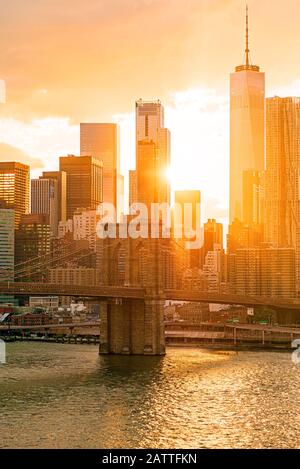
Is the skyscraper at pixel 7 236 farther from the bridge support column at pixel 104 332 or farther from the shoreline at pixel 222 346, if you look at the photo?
the bridge support column at pixel 104 332

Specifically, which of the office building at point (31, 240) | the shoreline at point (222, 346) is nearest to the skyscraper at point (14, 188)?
the office building at point (31, 240)

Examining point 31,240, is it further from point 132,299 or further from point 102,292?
point 102,292

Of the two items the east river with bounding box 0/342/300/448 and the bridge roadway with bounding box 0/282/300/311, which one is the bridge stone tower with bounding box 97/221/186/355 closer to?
the bridge roadway with bounding box 0/282/300/311

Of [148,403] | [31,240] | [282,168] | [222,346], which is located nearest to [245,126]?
[282,168]

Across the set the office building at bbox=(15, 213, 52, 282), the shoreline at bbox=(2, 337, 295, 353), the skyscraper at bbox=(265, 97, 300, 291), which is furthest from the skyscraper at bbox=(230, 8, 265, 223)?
the shoreline at bbox=(2, 337, 295, 353)

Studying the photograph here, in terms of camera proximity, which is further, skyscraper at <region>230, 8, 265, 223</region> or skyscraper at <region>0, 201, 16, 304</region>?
skyscraper at <region>230, 8, 265, 223</region>

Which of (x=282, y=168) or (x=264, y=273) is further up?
(x=282, y=168)
